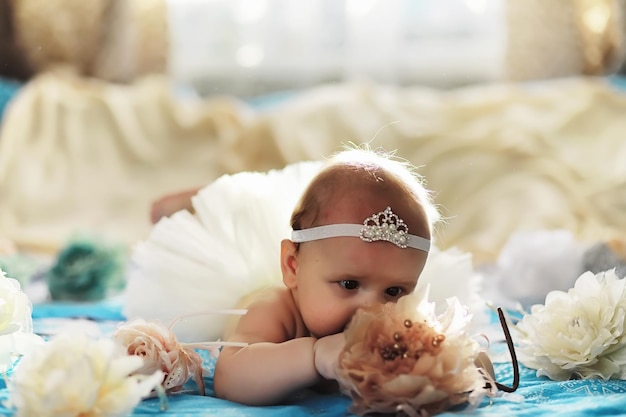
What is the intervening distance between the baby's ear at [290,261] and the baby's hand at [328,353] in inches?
6.5

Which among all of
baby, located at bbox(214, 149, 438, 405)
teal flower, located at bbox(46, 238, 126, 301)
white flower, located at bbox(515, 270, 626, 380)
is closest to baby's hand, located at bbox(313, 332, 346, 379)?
baby, located at bbox(214, 149, 438, 405)

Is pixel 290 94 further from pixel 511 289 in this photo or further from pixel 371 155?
pixel 371 155

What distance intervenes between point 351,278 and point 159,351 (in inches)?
9.8

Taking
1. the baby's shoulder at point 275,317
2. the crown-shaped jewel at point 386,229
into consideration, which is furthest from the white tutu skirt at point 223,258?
the crown-shaped jewel at point 386,229

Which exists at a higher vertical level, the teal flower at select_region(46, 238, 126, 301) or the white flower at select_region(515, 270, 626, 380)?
the teal flower at select_region(46, 238, 126, 301)

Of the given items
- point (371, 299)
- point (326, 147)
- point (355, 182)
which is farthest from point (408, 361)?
point (326, 147)

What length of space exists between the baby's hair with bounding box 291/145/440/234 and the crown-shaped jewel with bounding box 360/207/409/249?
5 cm

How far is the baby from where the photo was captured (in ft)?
3.20

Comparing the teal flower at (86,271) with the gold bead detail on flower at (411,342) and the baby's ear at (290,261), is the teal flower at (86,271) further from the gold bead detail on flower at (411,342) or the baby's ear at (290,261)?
the gold bead detail on flower at (411,342)

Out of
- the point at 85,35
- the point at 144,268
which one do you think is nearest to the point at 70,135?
the point at 85,35

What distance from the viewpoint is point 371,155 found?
1.15 m

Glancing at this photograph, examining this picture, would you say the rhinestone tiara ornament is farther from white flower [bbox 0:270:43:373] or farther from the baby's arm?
white flower [bbox 0:270:43:373]

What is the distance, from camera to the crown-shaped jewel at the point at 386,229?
1.02 meters

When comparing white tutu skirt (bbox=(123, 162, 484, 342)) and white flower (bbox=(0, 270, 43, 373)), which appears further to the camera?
white tutu skirt (bbox=(123, 162, 484, 342))
